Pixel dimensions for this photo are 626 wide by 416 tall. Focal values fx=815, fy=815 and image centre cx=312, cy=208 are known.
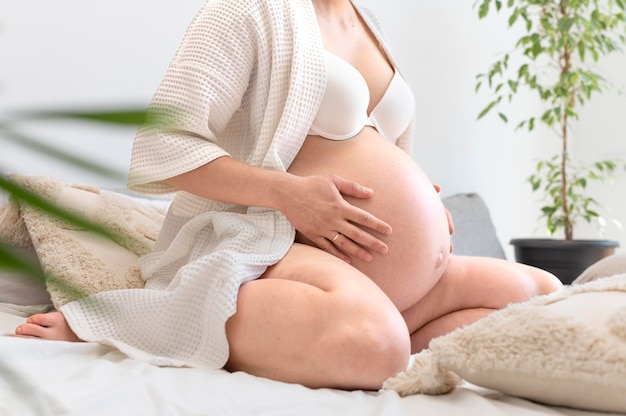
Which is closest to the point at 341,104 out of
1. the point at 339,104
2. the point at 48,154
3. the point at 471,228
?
the point at 339,104

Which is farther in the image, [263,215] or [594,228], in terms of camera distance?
[594,228]

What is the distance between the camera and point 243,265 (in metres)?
1.11

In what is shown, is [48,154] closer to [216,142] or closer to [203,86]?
[203,86]

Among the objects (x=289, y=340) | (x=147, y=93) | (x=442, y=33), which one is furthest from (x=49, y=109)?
Result: (x=442, y=33)

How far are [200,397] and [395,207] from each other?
1.73 feet

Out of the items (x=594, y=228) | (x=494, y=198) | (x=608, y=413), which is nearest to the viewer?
(x=608, y=413)

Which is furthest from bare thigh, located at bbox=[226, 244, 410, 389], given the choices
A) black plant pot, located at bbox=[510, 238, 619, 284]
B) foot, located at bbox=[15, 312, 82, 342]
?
black plant pot, located at bbox=[510, 238, 619, 284]

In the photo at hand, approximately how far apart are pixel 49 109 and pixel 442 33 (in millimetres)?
3181

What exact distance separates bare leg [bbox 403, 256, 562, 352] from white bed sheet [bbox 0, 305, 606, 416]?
420 millimetres

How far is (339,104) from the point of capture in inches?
52.5

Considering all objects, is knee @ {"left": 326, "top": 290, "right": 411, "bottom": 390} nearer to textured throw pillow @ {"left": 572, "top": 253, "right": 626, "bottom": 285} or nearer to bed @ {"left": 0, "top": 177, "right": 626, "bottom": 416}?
bed @ {"left": 0, "top": 177, "right": 626, "bottom": 416}

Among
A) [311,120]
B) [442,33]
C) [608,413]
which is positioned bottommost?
[608,413]

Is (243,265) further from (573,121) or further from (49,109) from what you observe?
(573,121)

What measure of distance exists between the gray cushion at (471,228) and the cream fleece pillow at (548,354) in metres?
1.65
